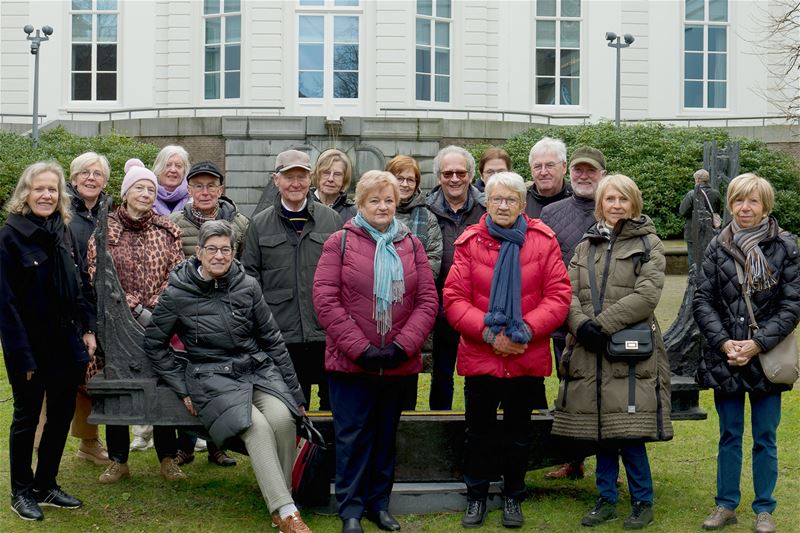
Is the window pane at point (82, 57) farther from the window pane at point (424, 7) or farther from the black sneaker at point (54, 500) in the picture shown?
the black sneaker at point (54, 500)

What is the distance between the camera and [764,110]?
2953 cm

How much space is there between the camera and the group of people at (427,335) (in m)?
6.71

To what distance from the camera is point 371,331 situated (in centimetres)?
676

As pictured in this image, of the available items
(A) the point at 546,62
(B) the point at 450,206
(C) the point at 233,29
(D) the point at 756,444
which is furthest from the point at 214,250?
(A) the point at 546,62

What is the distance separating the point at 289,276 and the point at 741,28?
25.3 metres

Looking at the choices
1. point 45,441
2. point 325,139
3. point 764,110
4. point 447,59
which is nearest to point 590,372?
point 45,441

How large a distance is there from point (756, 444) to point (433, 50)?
22.6 meters

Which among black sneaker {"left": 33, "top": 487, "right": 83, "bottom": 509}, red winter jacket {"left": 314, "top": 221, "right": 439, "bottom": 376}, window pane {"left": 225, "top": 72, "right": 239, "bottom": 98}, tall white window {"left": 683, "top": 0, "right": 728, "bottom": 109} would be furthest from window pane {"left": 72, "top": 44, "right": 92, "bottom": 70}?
red winter jacket {"left": 314, "top": 221, "right": 439, "bottom": 376}

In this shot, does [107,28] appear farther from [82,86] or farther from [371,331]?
[371,331]

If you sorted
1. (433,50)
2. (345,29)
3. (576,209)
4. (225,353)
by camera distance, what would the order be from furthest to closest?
(433,50), (345,29), (576,209), (225,353)

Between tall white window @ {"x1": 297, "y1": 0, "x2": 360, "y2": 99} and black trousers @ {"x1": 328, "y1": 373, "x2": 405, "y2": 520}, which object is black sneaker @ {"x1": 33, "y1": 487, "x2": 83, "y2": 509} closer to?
black trousers @ {"x1": 328, "y1": 373, "x2": 405, "y2": 520}

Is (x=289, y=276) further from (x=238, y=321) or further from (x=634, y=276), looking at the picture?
(x=634, y=276)

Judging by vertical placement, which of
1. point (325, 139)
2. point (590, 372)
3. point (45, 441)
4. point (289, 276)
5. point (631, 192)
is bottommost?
point (45, 441)

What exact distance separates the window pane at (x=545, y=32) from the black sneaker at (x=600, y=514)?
23598mm
